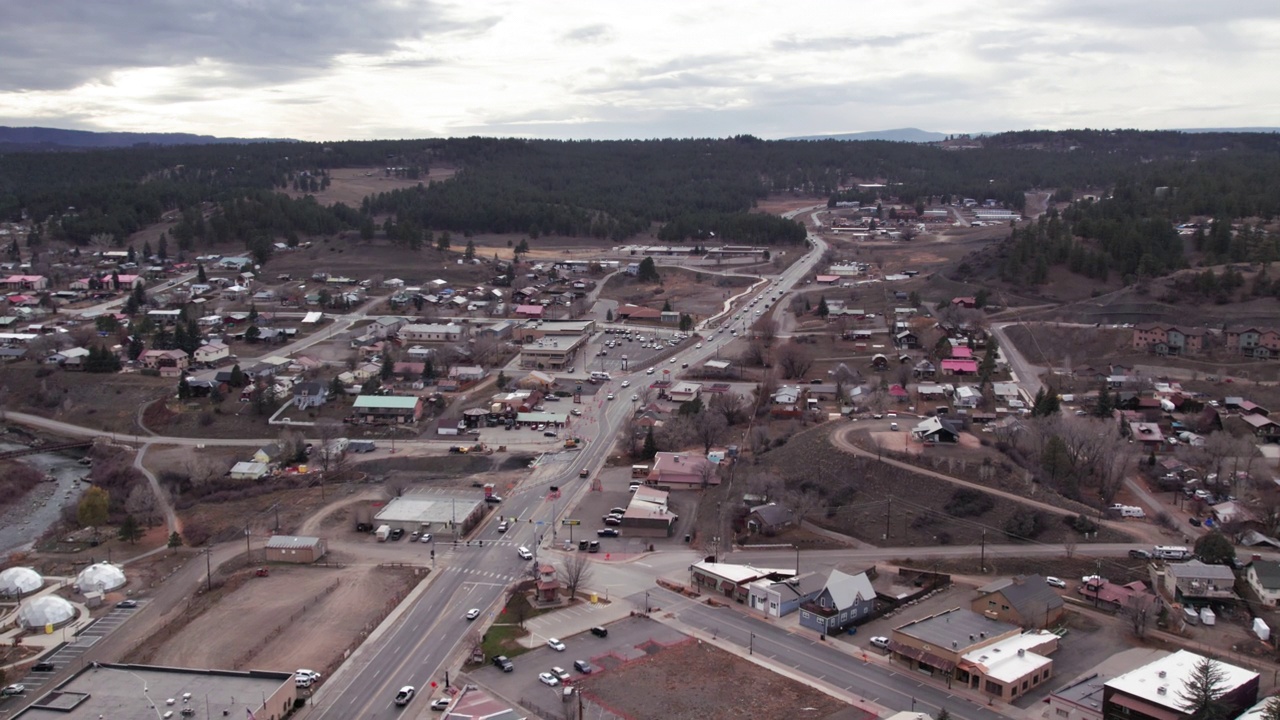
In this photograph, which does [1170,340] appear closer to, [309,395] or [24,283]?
[309,395]

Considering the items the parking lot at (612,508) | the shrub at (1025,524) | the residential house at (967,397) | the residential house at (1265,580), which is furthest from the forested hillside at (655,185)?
the parking lot at (612,508)

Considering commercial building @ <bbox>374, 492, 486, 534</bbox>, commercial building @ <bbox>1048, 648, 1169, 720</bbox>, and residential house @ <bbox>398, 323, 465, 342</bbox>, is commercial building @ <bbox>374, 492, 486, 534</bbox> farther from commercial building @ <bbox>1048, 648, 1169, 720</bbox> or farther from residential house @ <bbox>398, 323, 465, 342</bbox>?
residential house @ <bbox>398, 323, 465, 342</bbox>

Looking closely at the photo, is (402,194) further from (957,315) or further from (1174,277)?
(1174,277)

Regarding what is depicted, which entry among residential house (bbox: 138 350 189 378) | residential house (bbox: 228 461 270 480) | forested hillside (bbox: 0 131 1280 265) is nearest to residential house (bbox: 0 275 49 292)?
forested hillside (bbox: 0 131 1280 265)

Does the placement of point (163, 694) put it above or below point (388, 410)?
below

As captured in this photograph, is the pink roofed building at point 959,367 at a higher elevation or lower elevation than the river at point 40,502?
higher

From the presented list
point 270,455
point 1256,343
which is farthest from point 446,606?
point 1256,343

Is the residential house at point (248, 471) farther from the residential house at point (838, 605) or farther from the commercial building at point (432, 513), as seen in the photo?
the residential house at point (838, 605)
